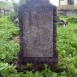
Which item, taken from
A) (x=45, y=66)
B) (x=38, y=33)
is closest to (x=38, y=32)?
(x=38, y=33)

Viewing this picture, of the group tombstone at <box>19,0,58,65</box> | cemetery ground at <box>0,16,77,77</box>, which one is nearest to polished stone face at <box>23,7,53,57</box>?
tombstone at <box>19,0,58,65</box>

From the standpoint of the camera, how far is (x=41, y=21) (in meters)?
7.45

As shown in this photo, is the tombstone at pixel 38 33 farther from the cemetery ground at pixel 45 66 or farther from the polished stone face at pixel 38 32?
the cemetery ground at pixel 45 66

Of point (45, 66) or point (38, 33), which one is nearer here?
point (45, 66)

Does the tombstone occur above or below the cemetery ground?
above

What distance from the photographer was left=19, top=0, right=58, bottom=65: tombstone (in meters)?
7.39

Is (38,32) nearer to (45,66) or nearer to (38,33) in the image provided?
(38,33)

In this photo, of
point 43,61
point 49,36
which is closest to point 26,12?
point 49,36

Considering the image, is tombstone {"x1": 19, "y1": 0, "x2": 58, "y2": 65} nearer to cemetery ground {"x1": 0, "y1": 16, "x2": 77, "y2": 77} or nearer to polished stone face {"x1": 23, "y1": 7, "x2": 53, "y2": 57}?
polished stone face {"x1": 23, "y1": 7, "x2": 53, "y2": 57}

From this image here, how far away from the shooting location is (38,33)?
24.6 feet

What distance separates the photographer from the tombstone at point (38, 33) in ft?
24.2

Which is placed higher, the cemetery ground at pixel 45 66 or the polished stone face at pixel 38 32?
the polished stone face at pixel 38 32

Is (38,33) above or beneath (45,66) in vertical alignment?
above

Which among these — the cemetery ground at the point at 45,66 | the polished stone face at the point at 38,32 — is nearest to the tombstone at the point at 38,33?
the polished stone face at the point at 38,32
